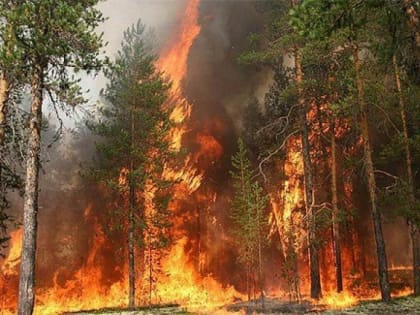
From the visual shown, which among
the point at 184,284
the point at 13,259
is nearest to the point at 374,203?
the point at 184,284

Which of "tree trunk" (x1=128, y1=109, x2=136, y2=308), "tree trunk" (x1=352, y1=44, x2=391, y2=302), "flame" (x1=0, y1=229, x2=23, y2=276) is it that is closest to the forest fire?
"flame" (x1=0, y1=229, x2=23, y2=276)

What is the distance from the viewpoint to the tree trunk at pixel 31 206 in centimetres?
1142

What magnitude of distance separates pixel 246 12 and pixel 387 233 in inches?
1018

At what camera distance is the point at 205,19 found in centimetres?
4100

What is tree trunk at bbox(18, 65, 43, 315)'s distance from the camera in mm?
11422

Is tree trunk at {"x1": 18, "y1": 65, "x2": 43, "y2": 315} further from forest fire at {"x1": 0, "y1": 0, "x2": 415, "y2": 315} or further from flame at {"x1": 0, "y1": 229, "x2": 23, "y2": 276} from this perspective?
flame at {"x1": 0, "y1": 229, "x2": 23, "y2": 276}

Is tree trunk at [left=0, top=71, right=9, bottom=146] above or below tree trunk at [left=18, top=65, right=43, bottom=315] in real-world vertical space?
above

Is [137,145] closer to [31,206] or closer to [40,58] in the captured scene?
[40,58]

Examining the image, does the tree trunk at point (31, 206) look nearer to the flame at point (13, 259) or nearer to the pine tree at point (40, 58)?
the pine tree at point (40, 58)

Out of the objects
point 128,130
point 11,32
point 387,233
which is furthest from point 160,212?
point 387,233

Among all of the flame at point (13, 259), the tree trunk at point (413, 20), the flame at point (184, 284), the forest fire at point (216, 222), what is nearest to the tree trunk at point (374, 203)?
the tree trunk at point (413, 20)

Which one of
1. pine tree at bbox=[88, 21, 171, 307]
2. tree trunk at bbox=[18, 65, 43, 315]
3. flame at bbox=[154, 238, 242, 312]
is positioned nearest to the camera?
tree trunk at bbox=[18, 65, 43, 315]

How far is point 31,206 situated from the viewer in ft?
39.3

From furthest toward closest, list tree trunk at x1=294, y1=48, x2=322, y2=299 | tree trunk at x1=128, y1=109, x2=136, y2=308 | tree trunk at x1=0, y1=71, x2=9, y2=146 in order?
1. tree trunk at x1=128, y1=109, x2=136, y2=308
2. tree trunk at x1=294, y1=48, x2=322, y2=299
3. tree trunk at x1=0, y1=71, x2=9, y2=146
